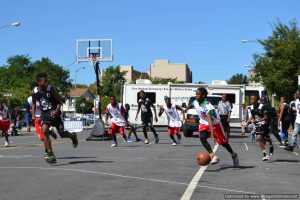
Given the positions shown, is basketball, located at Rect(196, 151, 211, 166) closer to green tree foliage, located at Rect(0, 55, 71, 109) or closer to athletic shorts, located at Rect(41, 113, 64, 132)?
athletic shorts, located at Rect(41, 113, 64, 132)

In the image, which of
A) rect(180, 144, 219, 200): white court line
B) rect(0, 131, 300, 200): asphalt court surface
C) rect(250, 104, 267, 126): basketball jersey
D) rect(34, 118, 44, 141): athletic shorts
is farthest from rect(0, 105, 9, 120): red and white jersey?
rect(180, 144, 219, 200): white court line

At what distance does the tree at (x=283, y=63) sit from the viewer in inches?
1502

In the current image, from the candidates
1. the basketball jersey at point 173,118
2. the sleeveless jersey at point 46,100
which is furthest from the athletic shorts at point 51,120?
the basketball jersey at point 173,118

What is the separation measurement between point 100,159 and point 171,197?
5.57 meters

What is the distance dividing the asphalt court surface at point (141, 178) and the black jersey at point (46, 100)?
1.14m

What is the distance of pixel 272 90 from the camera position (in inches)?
1574

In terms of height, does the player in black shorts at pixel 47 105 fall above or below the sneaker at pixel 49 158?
above

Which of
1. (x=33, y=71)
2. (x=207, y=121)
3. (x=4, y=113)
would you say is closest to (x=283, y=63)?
(x=4, y=113)

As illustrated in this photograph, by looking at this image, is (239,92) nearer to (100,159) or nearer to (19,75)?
(100,159)

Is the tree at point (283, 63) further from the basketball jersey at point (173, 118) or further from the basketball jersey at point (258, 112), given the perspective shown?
the basketball jersey at point (258, 112)

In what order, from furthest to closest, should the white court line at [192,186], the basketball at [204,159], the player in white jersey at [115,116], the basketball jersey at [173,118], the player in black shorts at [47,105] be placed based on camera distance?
the basketball jersey at [173,118], the player in white jersey at [115,116], the player in black shorts at [47,105], the basketball at [204,159], the white court line at [192,186]

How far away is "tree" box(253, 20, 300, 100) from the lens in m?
38.2

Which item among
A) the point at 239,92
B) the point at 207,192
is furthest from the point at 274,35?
the point at 207,192

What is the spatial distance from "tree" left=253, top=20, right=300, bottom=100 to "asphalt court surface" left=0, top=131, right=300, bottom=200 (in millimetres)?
25399
